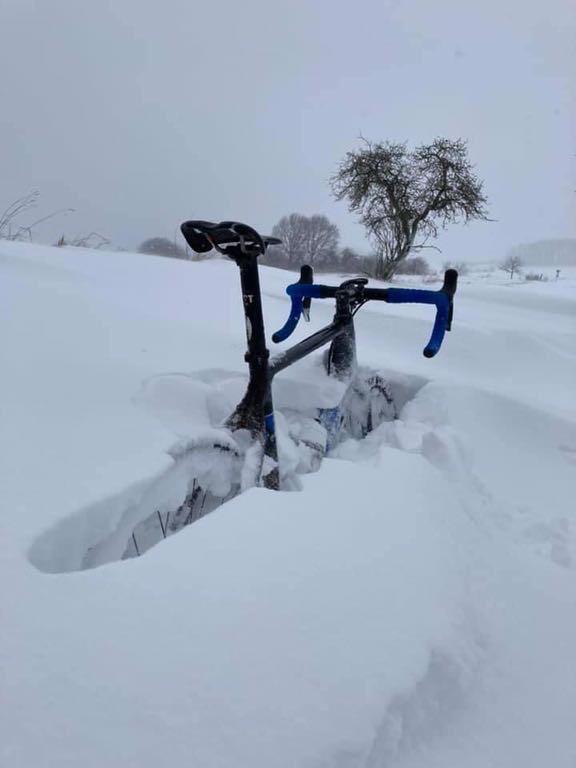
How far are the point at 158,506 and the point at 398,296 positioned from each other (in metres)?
1.46

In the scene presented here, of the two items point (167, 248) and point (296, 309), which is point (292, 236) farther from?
point (296, 309)

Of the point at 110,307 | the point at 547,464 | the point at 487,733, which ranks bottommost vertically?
the point at 547,464

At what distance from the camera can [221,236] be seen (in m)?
1.57

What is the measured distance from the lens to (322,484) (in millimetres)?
1411

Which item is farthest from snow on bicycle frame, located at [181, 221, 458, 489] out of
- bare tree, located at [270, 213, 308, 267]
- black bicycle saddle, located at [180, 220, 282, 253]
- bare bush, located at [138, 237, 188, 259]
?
bare tree, located at [270, 213, 308, 267]

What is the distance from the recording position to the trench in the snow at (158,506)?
101 cm

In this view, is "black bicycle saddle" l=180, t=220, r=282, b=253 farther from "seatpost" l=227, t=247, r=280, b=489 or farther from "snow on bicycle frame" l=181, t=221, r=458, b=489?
"seatpost" l=227, t=247, r=280, b=489

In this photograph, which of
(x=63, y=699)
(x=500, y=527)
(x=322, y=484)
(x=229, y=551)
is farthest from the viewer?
(x=500, y=527)

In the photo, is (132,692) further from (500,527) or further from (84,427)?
(500,527)

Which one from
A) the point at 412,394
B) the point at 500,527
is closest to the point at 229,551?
the point at 500,527

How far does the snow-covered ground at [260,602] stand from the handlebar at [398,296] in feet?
1.77

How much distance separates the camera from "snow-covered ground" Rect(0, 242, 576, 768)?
2.20 feet

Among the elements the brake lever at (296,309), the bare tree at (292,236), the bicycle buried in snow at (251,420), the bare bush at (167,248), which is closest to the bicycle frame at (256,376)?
the bicycle buried in snow at (251,420)

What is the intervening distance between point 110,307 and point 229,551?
2.29m
